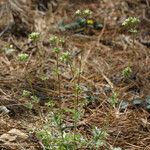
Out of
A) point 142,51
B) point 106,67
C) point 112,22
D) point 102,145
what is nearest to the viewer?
point 102,145

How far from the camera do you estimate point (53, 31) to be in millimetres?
4238

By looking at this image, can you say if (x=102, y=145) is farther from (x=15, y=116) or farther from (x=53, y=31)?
(x=53, y=31)

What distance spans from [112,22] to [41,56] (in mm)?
1033

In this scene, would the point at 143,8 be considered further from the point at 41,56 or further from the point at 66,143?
the point at 66,143

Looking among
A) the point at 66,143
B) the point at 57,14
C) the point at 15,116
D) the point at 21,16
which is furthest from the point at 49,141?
the point at 57,14

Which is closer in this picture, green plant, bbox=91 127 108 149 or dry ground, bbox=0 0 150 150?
green plant, bbox=91 127 108 149

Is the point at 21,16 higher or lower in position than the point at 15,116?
higher

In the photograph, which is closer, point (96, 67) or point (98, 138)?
point (98, 138)

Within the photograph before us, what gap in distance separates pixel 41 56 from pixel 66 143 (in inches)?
57.3

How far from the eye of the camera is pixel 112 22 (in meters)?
4.51

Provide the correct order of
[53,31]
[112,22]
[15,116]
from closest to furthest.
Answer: [15,116]
[53,31]
[112,22]

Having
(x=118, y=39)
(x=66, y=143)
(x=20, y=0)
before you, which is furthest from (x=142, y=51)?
(x=66, y=143)

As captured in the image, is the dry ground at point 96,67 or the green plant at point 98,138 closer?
the green plant at point 98,138

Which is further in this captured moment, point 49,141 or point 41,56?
point 41,56
